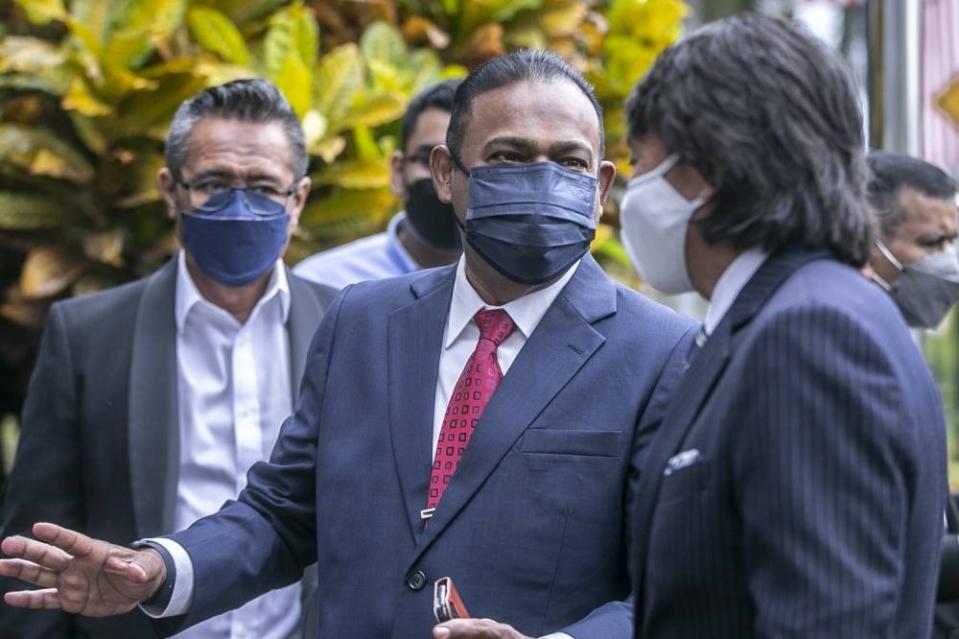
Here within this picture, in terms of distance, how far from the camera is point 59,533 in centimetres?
286

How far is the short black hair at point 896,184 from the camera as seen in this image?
15.9 ft

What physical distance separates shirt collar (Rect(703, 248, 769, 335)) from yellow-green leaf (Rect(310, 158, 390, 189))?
11.2 ft

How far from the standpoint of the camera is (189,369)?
160 inches

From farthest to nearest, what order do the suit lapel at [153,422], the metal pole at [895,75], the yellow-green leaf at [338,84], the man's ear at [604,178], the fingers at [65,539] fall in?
the metal pole at [895,75], the yellow-green leaf at [338,84], the suit lapel at [153,422], the man's ear at [604,178], the fingers at [65,539]

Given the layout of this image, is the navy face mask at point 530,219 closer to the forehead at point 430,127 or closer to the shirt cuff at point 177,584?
the shirt cuff at point 177,584

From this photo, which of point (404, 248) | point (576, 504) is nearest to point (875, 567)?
point (576, 504)

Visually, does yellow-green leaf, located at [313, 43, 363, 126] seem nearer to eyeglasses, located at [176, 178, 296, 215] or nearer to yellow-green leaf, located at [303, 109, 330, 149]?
yellow-green leaf, located at [303, 109, 330, 149]

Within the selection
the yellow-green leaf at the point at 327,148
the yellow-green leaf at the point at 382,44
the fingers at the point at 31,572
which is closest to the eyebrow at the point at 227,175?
the yellow-green leaf at the point at 327,148

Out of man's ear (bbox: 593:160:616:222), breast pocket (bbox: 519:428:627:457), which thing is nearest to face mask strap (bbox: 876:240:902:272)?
→ man's ear (bbox: 593:160:616:222)

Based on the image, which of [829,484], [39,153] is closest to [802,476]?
[829,484]

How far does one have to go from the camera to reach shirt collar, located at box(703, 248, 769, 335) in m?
2.25

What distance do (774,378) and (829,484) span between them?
0.56 feet

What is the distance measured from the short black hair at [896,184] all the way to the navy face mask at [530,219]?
2.03 m

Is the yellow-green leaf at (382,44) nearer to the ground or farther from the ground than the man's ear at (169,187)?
farther from the ground
